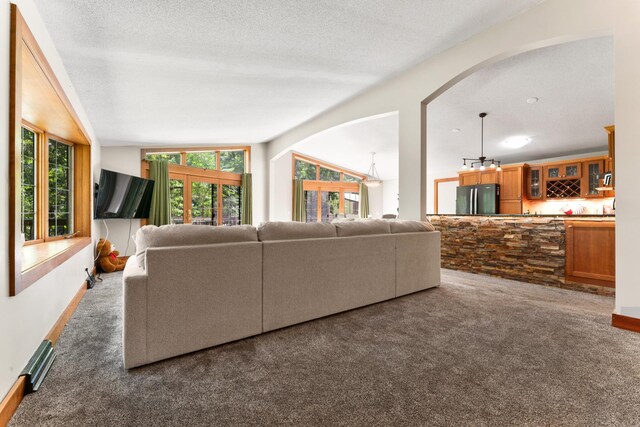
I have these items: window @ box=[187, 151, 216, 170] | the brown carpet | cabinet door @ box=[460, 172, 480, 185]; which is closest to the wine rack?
Answer: cabinet door @ box=[460, 172, 480, 185]

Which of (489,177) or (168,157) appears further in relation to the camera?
(489,177)

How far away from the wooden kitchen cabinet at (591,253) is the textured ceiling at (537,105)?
200 cm

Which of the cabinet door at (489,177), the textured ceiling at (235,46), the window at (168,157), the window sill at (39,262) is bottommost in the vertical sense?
the window sill at (39,262)

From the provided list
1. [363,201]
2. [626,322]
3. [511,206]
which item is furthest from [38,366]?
[363,201]

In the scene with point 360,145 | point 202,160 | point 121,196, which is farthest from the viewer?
point 360,145

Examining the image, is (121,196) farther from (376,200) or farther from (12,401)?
(376,200)

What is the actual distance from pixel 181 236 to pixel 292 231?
2.65 feet

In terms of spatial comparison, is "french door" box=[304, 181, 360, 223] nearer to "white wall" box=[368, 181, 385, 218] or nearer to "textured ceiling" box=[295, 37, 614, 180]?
"white wall" box=[368, 181, 385, 218]

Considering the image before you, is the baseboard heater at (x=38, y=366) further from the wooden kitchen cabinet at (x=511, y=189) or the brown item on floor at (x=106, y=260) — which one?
the wooden kitchen cabinet at (x=511, y=189)

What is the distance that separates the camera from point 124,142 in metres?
5.76

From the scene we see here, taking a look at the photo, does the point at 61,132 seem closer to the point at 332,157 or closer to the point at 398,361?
the point at 398,361

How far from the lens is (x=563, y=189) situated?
248 inches

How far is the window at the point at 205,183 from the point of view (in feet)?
22.5

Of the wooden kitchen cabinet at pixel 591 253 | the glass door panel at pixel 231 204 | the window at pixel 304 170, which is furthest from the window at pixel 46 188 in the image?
the wooden kitchen cabinet at pixel 591 253
